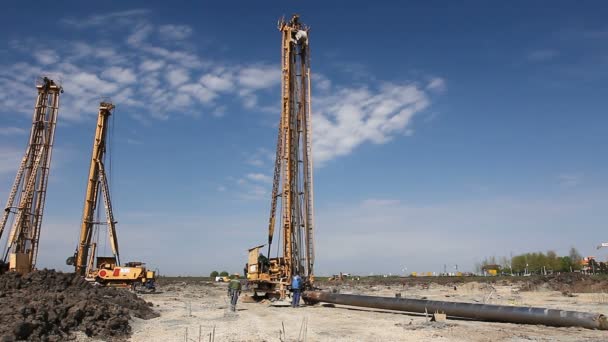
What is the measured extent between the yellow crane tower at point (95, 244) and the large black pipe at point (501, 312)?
68.0ft

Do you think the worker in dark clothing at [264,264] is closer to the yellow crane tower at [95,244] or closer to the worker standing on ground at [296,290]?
the worker standing on ground at [296,290]

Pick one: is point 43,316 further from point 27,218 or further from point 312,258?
point 27,218

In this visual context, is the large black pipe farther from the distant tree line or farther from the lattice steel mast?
the distant tree line

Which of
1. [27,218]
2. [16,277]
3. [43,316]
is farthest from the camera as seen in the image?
[27,218]

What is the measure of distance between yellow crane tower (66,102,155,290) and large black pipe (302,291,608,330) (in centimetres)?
2072

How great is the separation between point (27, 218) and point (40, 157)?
5262 mm

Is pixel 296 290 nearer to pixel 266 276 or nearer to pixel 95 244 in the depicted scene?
pixel 266 276

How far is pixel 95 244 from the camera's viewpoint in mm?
36844

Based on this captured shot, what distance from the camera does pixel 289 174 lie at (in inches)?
1083

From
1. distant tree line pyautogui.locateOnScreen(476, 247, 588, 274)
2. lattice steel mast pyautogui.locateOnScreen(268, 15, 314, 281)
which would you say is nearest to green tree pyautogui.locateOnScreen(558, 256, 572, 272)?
distant tree line pyautogui.locateOnScreen(476, 247, 588, 274)

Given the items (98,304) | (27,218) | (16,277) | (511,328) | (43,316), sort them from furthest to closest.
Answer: (27,218) < (16,277) < (98,304) < (511,328) < (43,316)

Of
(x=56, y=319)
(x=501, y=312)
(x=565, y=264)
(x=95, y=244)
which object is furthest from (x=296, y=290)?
(x=565, y=264)

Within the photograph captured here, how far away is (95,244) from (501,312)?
103 ft

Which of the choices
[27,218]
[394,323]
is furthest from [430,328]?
[27,218]
